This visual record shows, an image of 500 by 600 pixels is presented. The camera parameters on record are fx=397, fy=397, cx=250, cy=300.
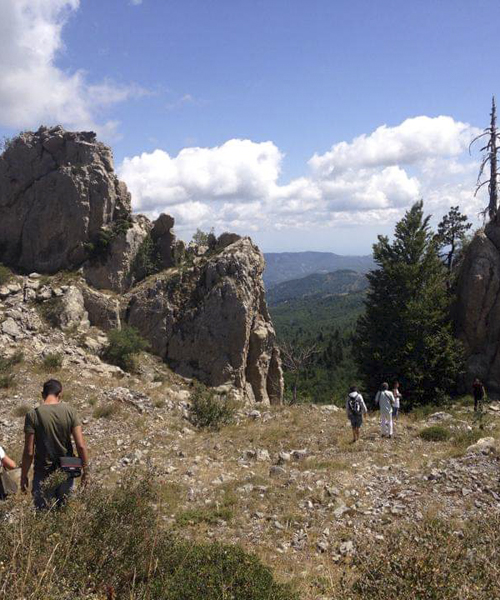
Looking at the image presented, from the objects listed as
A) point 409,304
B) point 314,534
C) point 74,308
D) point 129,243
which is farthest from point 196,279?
point 314,534

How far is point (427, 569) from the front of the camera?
4852 mm

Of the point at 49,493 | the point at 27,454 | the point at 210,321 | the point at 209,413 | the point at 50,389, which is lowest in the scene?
the point at 209,413

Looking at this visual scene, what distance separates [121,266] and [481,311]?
2312 cm

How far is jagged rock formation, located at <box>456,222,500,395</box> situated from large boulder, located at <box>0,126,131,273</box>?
2388 cm

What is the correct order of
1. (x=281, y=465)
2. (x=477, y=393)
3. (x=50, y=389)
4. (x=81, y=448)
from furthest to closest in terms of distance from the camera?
(x=477, y=393), (x=281, y=465), (x=50, y=389), (x=81, y=448)

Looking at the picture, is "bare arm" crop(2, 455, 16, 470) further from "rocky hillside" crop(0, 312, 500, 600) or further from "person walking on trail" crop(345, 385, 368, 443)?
"person walking on trail" crop(345, 385, 368, 443)

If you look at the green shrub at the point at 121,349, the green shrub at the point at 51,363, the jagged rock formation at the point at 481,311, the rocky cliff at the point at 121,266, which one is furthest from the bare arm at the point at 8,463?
the jagged rock formation at the point at 481,311

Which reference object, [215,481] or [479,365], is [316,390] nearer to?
[479,365]

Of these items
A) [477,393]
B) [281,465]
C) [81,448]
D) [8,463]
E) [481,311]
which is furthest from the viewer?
[481,311]

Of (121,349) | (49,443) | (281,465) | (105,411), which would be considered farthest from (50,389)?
(121,349)

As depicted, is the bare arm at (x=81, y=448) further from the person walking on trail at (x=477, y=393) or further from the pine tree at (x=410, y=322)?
the pine tree at (x=410, y=322)

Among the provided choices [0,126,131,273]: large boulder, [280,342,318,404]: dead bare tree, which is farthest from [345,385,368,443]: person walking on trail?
[0,126,131,273]: large boulder

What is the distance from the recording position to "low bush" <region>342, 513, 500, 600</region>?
459 cm

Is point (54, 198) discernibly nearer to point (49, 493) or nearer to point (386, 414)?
point (386, 414)
